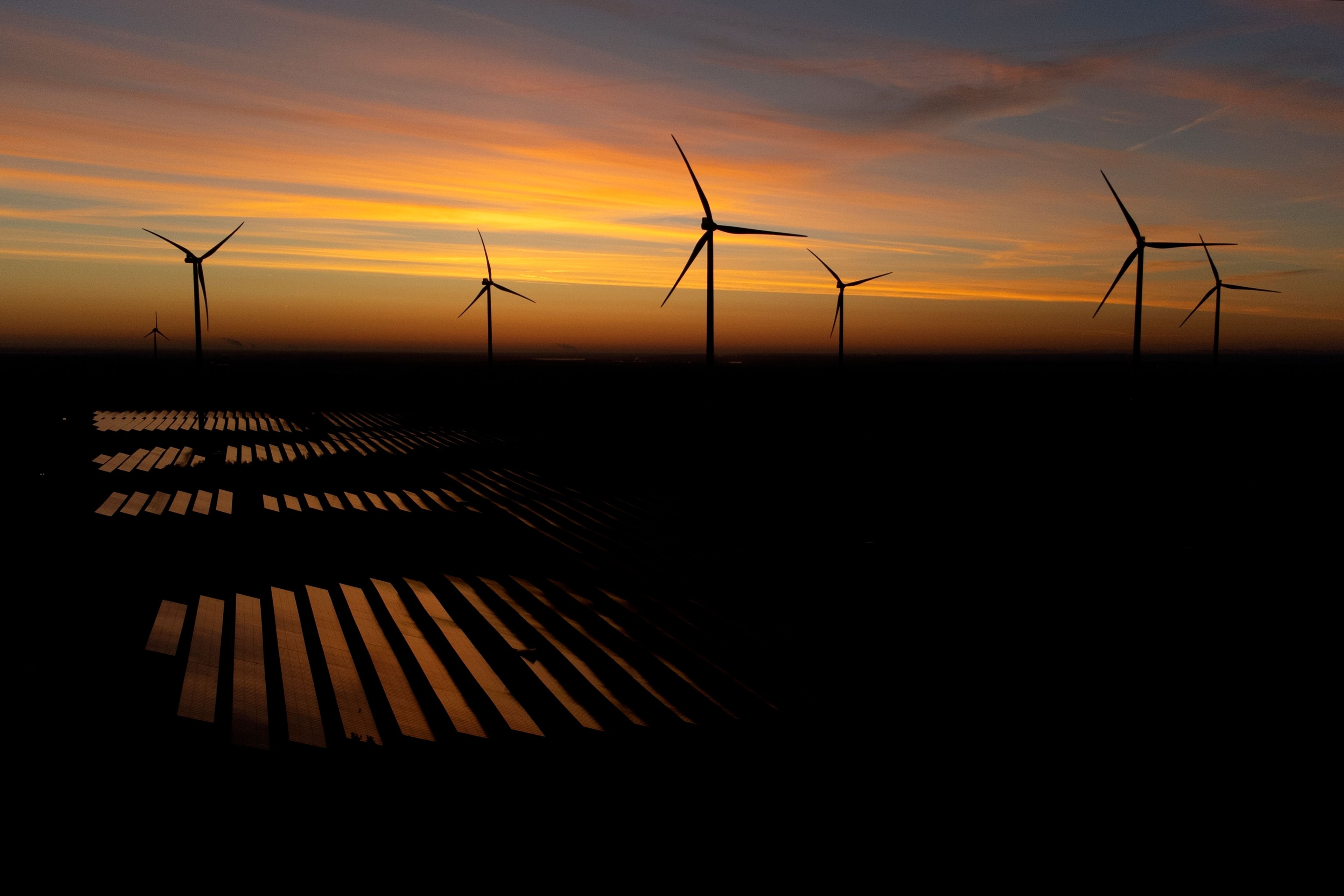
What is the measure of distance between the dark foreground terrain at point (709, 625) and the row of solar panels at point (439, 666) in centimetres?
13

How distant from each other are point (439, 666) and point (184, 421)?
203ft

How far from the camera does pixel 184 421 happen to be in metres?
65.7

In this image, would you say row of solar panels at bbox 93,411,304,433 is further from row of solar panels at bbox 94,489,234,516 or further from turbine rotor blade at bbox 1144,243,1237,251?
turbine rotor blade at bbox 1144,243,1237,251

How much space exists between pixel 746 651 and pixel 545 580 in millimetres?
7361

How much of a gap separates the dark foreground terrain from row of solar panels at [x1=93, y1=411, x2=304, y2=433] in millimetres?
9654

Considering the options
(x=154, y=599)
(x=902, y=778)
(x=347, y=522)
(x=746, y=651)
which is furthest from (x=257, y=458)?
(x=902, y=778)

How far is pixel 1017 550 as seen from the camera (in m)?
28.9

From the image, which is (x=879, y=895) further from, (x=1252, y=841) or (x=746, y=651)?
(x=746, y=651)

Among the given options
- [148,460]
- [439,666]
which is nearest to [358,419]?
[148,460]

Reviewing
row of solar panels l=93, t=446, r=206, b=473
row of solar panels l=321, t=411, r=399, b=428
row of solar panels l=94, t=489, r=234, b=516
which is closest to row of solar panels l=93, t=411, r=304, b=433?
row of solar panels l=321, t=411, r=399, b=428

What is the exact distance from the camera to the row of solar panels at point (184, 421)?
61000 millimetres

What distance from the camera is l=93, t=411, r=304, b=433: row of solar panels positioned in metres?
61.0

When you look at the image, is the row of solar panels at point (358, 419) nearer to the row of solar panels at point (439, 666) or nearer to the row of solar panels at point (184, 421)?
the row of solar panels at point (184, 421)

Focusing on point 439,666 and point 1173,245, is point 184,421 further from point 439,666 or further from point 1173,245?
point 1173,245
